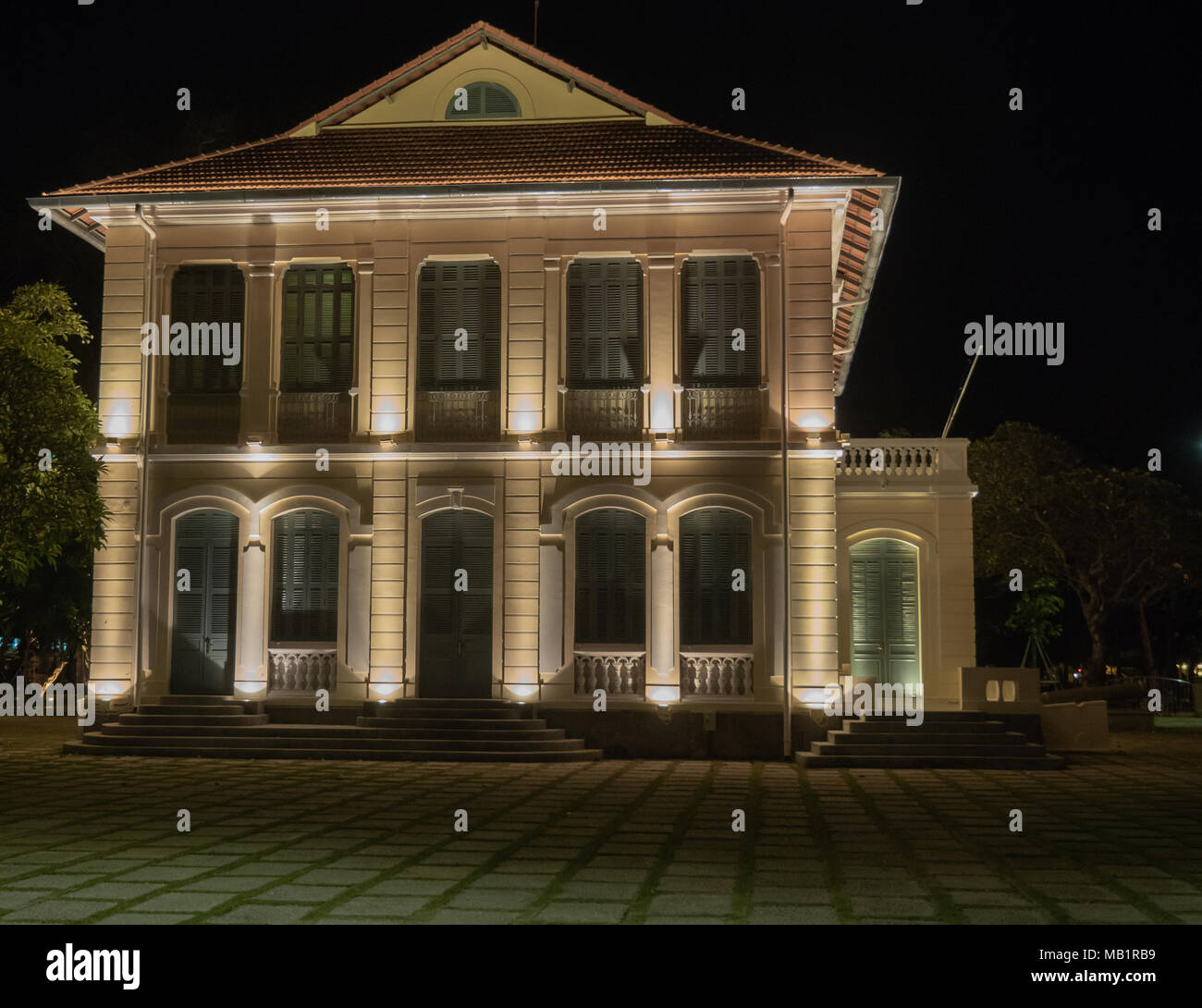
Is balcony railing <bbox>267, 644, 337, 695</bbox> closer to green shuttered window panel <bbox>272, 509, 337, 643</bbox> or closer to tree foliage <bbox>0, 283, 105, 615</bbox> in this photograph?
green shuttered window panel <bbox>272, 509, 337, 643</bbox>

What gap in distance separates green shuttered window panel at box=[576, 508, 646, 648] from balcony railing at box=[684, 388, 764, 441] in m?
1.53

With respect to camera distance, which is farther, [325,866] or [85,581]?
[85,581]

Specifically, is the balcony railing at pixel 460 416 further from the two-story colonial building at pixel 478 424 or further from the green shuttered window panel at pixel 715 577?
the green shuttered window panel at pixel 715 577

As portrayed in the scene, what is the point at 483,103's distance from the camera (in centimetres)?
2041

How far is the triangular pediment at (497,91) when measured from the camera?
20.2 m

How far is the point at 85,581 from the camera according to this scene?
23.8 metres

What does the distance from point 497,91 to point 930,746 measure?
1168 cm

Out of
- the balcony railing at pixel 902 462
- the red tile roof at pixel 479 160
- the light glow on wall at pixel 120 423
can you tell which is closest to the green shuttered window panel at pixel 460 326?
the red tile roof at pixel 479 160

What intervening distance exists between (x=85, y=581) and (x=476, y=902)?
18.3 meters

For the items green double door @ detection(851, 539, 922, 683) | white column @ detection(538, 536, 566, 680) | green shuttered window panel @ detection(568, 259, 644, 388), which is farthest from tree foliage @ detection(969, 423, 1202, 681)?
white column @ detection(538, 536, 566, 680)

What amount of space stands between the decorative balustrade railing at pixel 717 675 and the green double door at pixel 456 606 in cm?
275

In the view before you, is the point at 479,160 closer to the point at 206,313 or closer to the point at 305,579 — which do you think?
the point at 206,313

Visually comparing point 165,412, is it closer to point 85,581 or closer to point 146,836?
point 85,581

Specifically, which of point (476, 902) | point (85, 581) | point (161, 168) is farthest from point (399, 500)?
point (476, 902)
